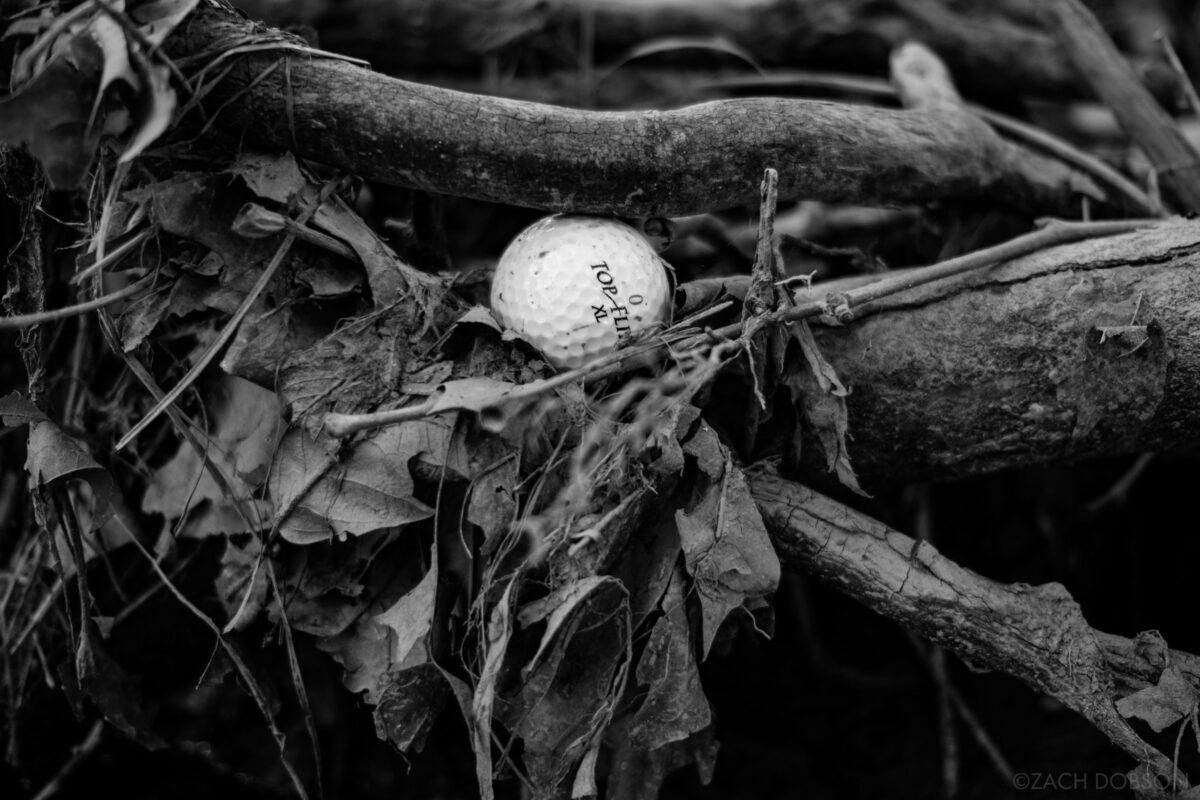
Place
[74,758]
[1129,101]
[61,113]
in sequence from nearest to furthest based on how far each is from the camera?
[61,113], [74,758], [1129,101]

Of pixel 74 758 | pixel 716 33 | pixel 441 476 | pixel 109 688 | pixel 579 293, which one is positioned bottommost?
pixel 74 758

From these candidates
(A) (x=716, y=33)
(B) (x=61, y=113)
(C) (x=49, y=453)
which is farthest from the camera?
(A) (x=716, y=33)

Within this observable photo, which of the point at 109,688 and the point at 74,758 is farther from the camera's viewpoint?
the point at 74,758

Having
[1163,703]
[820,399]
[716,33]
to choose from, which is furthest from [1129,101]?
[1163,703]

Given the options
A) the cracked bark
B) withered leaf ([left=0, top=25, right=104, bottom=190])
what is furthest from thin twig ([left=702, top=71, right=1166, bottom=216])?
withered leaf ([left=0, top=25, right=104, bottom=190])

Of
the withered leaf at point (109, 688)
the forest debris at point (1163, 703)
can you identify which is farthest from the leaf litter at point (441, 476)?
the forest debris at point (1163, 703)

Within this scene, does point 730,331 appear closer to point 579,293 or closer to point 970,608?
point 579,293
